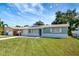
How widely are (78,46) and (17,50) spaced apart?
144 cm

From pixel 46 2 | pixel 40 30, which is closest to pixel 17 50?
pixel 40 30

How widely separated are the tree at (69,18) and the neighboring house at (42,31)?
11cm

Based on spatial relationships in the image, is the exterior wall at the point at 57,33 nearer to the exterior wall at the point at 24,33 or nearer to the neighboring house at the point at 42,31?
the neighboring house at the point at 42,31

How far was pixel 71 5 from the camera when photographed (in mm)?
7273

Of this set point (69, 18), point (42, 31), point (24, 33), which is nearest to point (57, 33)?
point (42, 31)

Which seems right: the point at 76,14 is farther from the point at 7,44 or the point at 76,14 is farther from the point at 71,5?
the point at 7,44

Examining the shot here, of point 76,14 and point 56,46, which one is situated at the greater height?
point 76,14

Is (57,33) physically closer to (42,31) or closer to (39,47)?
(42,31)

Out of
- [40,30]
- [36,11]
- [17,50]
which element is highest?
[36,11]

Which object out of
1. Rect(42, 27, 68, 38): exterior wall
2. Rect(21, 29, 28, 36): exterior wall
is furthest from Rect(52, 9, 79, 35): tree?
Rect(21, 29, 28, 36): exterior wall

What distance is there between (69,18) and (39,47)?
3.24 ft

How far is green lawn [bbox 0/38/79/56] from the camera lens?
7289 mm

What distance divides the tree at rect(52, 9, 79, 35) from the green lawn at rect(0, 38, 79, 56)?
0.32 meters

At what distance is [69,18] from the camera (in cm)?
736
